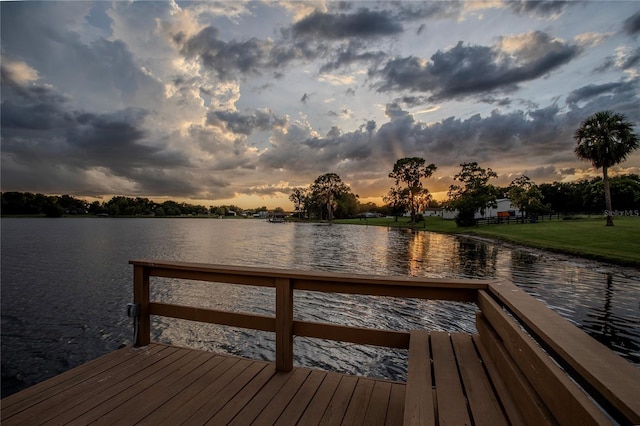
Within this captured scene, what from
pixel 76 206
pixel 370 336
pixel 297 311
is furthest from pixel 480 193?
pixel 76 206

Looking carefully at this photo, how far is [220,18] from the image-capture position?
12750mm

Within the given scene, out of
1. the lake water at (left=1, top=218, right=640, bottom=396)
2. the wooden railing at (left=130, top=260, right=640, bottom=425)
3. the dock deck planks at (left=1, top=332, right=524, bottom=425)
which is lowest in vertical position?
the lake water at (left=1, top=218, right=640, bottom=396)

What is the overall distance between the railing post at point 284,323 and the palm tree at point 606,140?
4026 centimetres

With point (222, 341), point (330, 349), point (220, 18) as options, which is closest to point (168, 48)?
point (220, 18)

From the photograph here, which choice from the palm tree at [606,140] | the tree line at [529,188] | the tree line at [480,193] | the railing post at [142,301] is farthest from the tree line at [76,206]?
the palm tree at [606,140]

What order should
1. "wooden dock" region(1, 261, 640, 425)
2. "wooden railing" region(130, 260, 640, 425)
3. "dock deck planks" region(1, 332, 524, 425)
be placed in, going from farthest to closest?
"dock deck planks" region(1, 332, 524, 425) → "wooden dock" region(1, 261, 640, 425) → "wooden railing" region(130, 260, 640, 425)

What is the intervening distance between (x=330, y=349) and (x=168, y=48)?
17053 mm

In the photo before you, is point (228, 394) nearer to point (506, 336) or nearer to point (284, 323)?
point (284, 323)

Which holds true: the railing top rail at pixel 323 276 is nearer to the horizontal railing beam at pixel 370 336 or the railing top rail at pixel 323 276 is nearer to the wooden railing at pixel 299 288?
the wooden railing at pixel 299 288

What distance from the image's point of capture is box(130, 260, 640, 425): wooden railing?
0.97m

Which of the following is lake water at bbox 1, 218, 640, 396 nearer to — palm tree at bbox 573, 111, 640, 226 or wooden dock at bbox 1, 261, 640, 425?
wooden dock at bbox 1, 261, 640, 425

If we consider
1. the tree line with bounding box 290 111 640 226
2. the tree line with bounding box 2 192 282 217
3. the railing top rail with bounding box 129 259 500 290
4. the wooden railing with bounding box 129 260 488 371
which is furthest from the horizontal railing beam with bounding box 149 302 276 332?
the tree line with bounding box 2 192 282 217

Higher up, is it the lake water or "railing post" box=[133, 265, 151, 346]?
"railing post" box=[133, 265, 151, 346]

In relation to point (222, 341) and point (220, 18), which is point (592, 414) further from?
point (220, 18)
